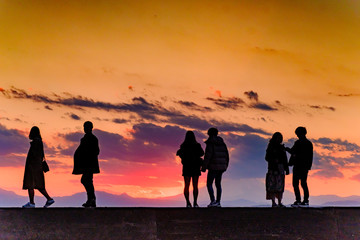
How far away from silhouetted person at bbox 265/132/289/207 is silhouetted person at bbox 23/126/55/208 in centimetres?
593

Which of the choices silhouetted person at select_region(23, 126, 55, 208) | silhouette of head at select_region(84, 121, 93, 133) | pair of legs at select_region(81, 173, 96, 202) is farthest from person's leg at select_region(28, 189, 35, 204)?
silhouette of head at select_region(84, 121, 93, 133)

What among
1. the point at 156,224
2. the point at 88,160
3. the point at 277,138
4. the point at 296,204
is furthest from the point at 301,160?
the point at 156,224

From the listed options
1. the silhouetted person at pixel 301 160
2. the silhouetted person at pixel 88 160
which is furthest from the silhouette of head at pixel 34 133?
the silhouetted person at pixel 301 160

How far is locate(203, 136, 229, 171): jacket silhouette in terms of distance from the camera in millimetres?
16609

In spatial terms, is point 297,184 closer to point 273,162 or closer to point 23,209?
point 273,162

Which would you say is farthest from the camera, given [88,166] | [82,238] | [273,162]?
[273,162]

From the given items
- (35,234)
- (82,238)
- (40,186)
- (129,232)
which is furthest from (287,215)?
(40,186)

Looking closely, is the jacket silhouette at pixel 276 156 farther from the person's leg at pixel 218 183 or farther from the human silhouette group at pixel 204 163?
the person's leg at pixel 218 183

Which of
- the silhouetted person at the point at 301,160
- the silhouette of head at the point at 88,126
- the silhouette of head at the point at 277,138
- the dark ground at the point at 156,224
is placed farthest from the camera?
the silhouette of head at the point at 277,138

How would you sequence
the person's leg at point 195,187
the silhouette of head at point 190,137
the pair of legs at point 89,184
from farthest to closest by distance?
1. the person's leg at point 195,187
2. the silhouette of head at point 190,137
3. the pair of legs at point 89,184

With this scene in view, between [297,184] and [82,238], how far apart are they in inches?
271

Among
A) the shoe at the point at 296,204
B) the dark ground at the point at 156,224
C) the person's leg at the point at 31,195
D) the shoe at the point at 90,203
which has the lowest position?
the dark ground at the point at 156,224

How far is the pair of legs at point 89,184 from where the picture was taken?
1576 cm

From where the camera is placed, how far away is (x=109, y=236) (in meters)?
12.2
